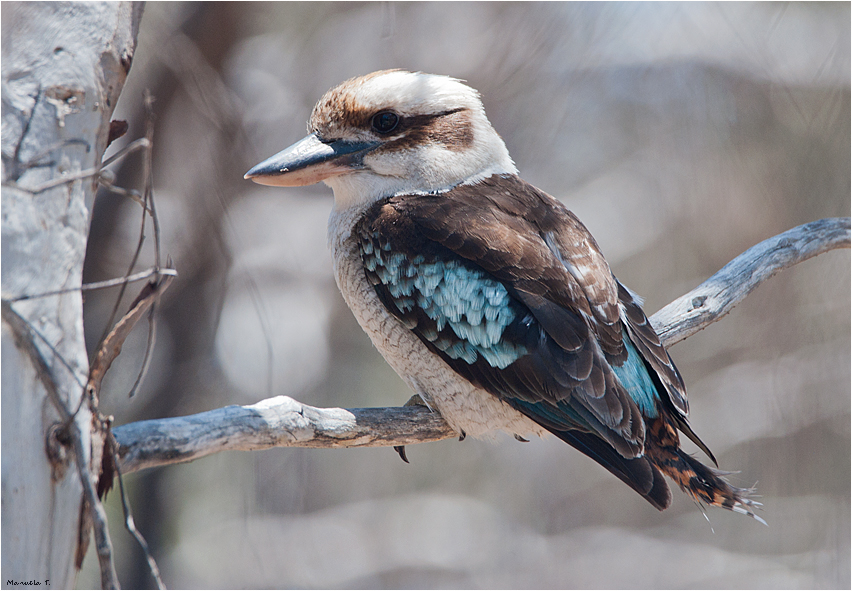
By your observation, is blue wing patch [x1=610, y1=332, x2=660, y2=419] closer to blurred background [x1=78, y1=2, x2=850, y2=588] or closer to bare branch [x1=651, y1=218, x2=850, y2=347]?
bare branch [x1=651, y1=218, x2=850, y2=347]

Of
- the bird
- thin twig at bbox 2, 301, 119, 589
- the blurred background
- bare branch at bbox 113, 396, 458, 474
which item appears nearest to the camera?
thin twig at bbox 2, 301, 119, 589

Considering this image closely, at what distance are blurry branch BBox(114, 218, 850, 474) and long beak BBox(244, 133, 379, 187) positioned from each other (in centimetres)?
70

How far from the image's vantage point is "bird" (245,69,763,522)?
5.25 ft

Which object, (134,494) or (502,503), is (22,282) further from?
(502,503)

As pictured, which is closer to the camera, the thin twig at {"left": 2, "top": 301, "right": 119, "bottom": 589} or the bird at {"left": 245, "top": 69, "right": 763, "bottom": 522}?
the thin twig at {"left": 2, "top": 301, "right": 119, "bottom": 589}

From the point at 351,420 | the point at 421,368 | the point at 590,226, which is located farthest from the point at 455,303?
the point at 590,226

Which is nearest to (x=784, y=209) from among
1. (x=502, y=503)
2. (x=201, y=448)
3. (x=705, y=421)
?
(x=705, y=421)

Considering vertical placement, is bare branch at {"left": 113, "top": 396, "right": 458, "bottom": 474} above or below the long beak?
below

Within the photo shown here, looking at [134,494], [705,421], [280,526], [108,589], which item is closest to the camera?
[108,589]

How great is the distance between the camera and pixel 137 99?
13.0 ft

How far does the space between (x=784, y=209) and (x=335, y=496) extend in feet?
12.1

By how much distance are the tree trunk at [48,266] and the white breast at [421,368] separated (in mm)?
769

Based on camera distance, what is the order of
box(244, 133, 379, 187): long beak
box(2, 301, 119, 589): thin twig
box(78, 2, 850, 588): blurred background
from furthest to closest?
box(78, 2, 850, 588): blurred background, box(244, 133, 379, 187): long beak, box(2, 301, 119, 589): thin twig

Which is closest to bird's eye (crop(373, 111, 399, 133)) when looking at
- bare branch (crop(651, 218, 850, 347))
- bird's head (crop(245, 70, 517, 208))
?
bird's head (crop(245, 70, 517, 208))
